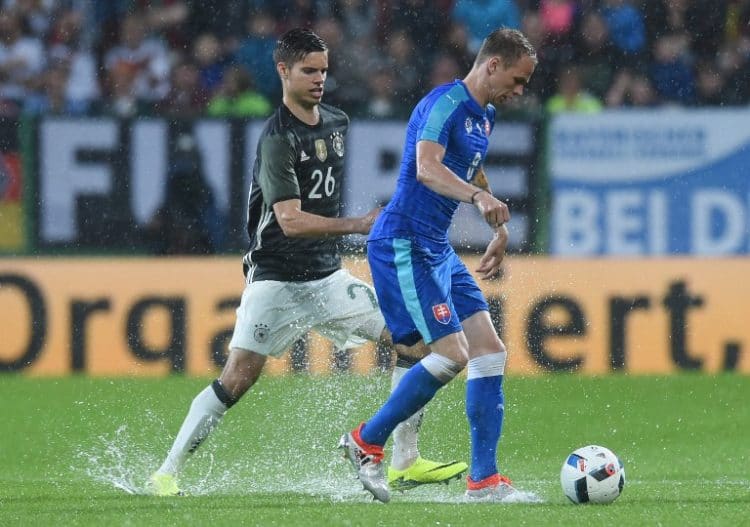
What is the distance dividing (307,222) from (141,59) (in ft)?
27.7

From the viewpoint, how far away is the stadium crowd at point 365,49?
49.7ft

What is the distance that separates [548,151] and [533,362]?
252cm

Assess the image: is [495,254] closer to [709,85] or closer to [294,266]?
[294,266]

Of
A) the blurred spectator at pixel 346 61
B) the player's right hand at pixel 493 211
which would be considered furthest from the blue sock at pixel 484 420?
the blurred spectator at pixel 346 61

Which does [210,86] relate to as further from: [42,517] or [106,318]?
[42,517]

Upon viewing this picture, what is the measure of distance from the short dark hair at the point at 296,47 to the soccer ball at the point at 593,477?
2226 mm

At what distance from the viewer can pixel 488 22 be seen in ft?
52.0

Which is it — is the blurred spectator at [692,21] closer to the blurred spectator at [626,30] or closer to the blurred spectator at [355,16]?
the blurred spectator at [626,30]

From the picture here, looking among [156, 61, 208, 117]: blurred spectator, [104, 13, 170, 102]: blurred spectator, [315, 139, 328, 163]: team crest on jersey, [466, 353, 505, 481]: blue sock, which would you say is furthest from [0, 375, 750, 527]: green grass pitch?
[104, 13, 170, 102]: blurred spectator

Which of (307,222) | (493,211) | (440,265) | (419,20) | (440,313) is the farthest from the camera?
(419,20)

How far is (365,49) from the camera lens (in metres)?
15.6

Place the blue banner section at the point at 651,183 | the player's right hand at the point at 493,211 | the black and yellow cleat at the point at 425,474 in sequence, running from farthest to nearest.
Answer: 1. the blue banner section at the point at 651,183
2. the black and yellow cleat at the point at 425,474
3. the player's right hand at the point at 493,211

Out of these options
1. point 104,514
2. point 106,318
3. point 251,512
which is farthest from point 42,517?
point 106,318

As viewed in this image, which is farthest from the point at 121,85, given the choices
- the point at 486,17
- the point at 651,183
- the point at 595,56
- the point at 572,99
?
the point at 651,183
